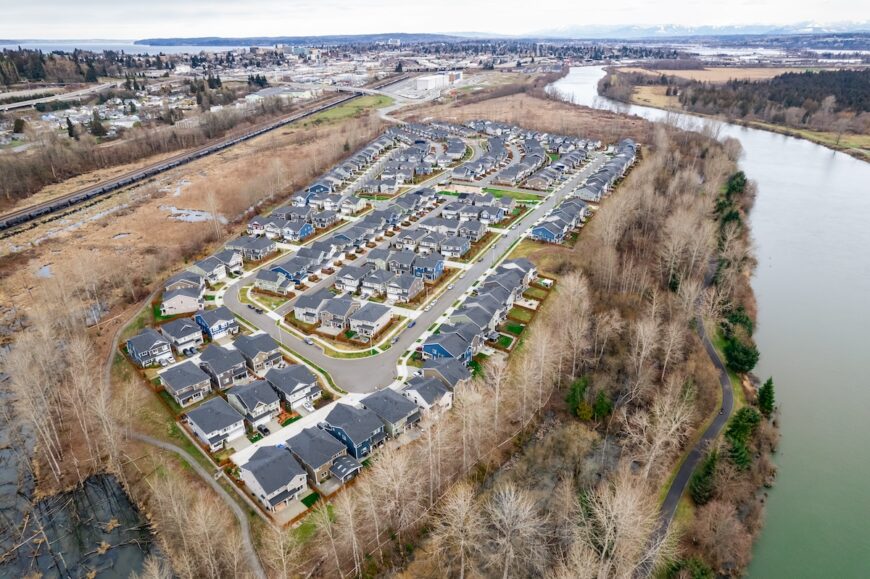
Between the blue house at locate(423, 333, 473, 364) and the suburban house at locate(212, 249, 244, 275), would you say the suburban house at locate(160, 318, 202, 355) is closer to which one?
the suburban house at locate(212, 249, 244, 275)

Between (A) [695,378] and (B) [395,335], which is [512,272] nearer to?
(B) [395,335]

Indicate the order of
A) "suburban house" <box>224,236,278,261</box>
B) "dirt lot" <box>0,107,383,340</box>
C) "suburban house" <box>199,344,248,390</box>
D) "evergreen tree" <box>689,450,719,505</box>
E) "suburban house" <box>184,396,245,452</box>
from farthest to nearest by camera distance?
"suburban house" <box>224,236,278,261</box> → "dirt lot" <box>0,107,383,340</box> → "suburban house" <box>199,344,248,390</box> → "suburban house" <box>184,396,245,452</box> → "evergreen tree" <box>689,450,719,505</box>

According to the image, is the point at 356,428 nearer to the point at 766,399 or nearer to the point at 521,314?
the point at 521,314

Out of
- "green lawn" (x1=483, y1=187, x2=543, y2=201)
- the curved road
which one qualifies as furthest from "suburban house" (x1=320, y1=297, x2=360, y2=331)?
"green lawn" (x1=483, y1=187, x2=543, y2=201)

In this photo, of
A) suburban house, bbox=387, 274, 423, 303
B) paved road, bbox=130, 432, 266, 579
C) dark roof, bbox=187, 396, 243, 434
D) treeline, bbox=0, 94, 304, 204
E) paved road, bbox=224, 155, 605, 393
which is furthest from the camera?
treeline, bbox=0, 94, 304, 204

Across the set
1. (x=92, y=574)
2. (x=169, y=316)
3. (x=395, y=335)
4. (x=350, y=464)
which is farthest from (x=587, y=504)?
(x=169, y=316)

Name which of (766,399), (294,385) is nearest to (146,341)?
(294,385)
